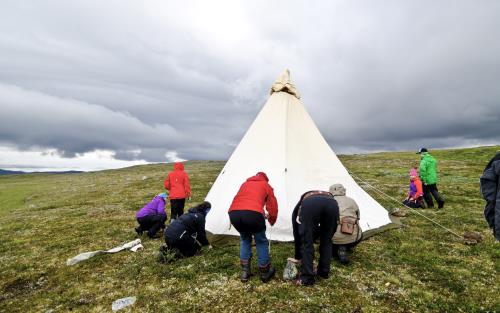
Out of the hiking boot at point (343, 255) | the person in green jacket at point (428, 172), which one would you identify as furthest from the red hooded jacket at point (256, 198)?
the person in green jacket at point (428, 172)

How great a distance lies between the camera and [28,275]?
35.1ft

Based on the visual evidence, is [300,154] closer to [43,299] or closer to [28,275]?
[43,299]

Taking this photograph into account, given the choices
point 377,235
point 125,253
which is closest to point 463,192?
point 377,235

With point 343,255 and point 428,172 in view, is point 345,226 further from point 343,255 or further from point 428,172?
point 428,172

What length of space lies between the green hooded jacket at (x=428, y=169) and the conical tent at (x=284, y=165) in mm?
5347

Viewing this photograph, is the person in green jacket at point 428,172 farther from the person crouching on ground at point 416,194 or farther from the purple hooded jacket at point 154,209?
the purple hooded jacket at point 154,209

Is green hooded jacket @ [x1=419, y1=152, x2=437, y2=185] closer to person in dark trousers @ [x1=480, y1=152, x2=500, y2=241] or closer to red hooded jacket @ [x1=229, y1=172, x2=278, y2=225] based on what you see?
person in dark trousers @ [x1=480, y1=152, x2=500, y2=241]

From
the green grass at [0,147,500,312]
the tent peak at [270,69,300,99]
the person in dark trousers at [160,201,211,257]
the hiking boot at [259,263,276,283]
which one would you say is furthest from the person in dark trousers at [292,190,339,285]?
the tent peak at [270,69,300,99]

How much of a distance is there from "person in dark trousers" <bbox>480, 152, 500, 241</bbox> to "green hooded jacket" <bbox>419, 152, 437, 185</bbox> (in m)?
12.8

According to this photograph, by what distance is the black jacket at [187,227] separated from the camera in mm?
10672

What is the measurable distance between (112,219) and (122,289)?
37.3 ft

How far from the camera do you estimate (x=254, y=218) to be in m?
8.25

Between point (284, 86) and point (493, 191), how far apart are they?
11.4 meters

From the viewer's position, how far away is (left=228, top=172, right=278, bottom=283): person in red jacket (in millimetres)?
8312
